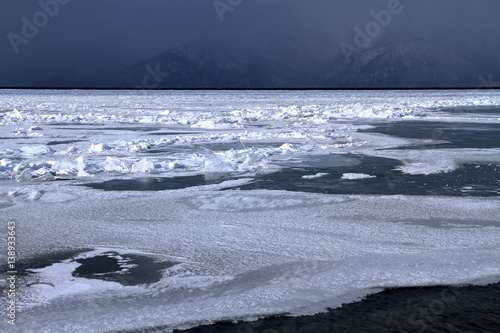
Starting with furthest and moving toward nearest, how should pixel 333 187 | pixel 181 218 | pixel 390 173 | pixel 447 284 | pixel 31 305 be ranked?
pixel 390 173 < pixel 333 187 < pixel 181 218 < pixel 447 284 < pixel 31 305

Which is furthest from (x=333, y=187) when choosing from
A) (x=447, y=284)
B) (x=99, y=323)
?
(x=99, y=323)

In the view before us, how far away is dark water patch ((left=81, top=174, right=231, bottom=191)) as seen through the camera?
25.1 feet

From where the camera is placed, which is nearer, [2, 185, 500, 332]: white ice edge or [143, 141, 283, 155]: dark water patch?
[2, 185, 500, 332]: white ice edge

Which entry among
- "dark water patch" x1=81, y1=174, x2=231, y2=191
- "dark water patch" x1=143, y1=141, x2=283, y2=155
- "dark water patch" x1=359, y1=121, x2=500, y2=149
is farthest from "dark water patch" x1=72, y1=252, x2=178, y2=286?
"dark water patch" x1=359, y1=121, x2=500, y2=149

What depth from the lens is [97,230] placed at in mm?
5344

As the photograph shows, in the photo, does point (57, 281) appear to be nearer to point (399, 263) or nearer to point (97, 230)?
point (97, 230)

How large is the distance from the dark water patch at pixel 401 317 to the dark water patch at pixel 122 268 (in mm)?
925

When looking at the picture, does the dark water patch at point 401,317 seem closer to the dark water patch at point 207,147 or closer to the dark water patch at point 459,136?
the dark water patch at point 207,147

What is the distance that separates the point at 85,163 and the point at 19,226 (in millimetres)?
3791

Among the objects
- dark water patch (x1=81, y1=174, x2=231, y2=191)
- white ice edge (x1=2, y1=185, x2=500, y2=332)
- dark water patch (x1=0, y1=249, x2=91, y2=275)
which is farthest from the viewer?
dark water patch (x1=81, y1=174, x2=231, y2=191)

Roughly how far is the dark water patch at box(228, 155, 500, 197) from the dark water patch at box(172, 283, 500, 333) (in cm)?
360

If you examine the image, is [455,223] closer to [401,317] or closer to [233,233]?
[233,233]

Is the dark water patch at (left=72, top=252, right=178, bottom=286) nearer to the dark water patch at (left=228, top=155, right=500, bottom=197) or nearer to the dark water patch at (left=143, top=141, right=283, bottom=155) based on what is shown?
the dark water patch at (left=228, top=155, right=500, bottom=197)

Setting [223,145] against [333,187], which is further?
[223,145]
